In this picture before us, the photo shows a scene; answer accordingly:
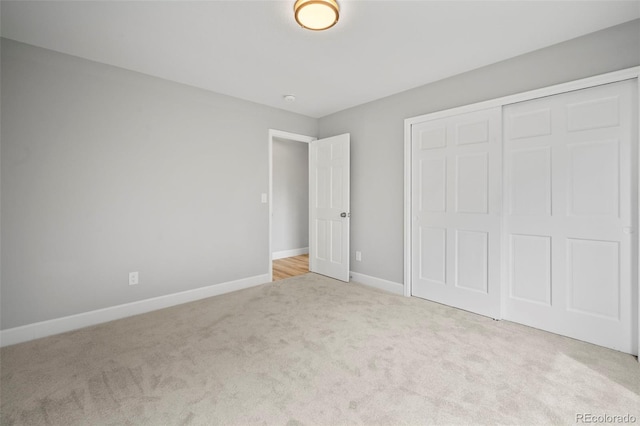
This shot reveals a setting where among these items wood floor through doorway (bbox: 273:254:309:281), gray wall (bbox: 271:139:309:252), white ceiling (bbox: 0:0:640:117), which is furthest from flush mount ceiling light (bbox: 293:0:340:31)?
gray wall (bbox: 271:139:309:252)

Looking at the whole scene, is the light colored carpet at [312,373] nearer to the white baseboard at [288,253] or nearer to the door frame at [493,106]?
the door frame at [493,106]

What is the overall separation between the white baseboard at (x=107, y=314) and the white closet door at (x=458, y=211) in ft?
7.72

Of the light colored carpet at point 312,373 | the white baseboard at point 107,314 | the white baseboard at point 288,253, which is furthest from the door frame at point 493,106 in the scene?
the white baseboard at point 288,253

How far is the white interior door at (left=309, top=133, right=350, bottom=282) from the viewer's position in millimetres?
4070

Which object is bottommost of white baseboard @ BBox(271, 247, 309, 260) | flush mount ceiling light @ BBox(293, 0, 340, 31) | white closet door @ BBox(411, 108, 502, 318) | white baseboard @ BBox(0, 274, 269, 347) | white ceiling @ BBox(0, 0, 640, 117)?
white baseboard @ BBox(0, 274, 269, 347)

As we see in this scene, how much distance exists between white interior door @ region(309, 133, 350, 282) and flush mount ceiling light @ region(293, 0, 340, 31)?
202 centimetres

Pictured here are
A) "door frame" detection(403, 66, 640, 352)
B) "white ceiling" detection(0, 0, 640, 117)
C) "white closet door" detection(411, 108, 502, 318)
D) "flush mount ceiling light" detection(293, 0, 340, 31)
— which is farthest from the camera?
"white closet door" detection(411, 108, 502, 318)

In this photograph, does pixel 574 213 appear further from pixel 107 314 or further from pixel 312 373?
pixel 107 314

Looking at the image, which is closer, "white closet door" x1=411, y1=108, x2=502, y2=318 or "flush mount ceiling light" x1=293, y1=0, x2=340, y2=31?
"flush mount ceiling light" x1=293, y1=0, x2=340, y2=31

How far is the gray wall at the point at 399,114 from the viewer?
7.42 ft

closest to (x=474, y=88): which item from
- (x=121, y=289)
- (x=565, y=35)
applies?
(x=565, y=35)

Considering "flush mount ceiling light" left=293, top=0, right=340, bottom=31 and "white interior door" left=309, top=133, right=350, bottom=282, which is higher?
"flush mount ceiling light" left=293, top=0, right=340, bottom=31

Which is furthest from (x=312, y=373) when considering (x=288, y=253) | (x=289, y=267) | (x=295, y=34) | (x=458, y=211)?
(x=288, y=253)

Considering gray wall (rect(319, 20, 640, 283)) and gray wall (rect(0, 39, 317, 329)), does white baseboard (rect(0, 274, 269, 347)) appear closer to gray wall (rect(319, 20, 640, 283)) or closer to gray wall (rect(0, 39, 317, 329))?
gray wall (rect(0, 39, 317, 329))
